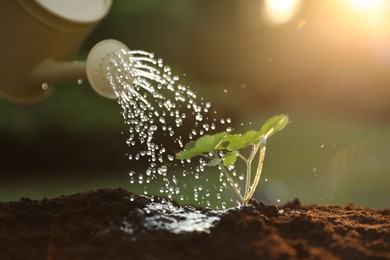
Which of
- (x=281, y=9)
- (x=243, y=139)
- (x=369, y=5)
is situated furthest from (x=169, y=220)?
(x=369, y=5)

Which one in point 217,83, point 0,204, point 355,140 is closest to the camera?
point 0,204

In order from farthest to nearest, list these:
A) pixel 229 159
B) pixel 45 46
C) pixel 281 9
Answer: pixel 281 9 < pixel 45 46 < pixel 229 159

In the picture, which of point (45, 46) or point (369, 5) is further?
point (369, 5)

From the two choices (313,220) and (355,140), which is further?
(355,140)

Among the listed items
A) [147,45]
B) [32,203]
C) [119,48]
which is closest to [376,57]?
[147,45]

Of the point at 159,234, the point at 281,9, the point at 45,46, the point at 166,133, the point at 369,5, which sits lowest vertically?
the point at 159,234

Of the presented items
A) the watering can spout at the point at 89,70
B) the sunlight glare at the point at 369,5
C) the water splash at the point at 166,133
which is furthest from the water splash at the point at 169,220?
the sunlight glare at the point at 369,5

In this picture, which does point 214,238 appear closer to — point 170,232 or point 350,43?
point 170,232

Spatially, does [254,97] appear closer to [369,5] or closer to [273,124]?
[369,5]
